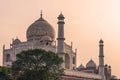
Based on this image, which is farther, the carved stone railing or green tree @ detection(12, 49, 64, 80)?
the carved stone railing

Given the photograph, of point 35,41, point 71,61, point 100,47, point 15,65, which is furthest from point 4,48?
point 15,65

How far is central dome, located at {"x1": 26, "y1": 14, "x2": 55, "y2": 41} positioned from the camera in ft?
197

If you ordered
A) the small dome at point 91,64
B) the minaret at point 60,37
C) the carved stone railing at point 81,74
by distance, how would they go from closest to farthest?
1. the minaret at point 60,37
2. the carved stone railing at point 81,74
3. the small dome at point 91,64

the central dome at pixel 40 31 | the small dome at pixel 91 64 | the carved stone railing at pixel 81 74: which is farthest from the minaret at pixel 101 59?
the central dome at pixel 40 31

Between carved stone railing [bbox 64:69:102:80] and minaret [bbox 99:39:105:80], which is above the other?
minaret [bbox 99:39:105:80]

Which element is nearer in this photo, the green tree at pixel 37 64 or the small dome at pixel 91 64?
the green tree at pixel 37 64

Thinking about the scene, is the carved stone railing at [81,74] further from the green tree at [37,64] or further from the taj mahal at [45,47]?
the green tree at [37,64]

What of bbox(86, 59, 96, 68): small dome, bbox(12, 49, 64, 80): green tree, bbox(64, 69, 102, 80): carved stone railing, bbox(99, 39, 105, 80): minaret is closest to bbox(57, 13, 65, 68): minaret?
bbox(64, 69, 102, 80): carved stone railing

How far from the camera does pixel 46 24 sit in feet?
199

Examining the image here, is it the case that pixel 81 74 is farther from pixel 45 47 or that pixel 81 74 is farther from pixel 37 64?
pixel 37 64

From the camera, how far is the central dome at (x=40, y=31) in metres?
60.0

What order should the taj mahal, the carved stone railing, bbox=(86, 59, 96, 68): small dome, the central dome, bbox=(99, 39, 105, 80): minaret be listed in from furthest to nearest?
1. bbox=(86, 59, 96, 68): small dome
2. bbox=(99, 39, 105, 80): minaret
3. the central dome
4. the taj mahal
5. the carved stone railing

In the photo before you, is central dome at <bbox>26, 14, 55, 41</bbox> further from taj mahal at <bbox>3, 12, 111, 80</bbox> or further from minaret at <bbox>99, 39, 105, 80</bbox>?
minaret at <bbox>99, 39, 105, 80</bbox>

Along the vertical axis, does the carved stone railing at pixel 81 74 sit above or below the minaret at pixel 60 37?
below
